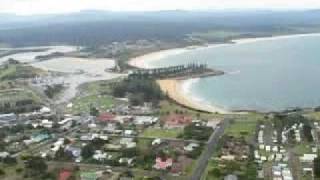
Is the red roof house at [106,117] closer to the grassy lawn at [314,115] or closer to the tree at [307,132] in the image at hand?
the tree at [307,132]

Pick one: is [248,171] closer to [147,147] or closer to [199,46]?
[147,147]

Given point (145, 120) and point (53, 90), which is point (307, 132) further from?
point (53, 90)

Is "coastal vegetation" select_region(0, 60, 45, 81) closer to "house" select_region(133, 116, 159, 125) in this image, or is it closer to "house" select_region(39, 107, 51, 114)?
"house" select_region(39, 107, 51, 114)

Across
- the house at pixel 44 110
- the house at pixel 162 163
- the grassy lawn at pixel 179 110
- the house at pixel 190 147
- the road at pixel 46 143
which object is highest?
the grassy lawn at pixel 179 110

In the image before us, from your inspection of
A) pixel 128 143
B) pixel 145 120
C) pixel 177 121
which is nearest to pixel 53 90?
A: pixel 145 120

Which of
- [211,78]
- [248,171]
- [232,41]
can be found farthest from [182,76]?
[232,41]

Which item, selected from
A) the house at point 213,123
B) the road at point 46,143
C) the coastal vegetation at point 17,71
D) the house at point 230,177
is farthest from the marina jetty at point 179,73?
the house at point 230,177

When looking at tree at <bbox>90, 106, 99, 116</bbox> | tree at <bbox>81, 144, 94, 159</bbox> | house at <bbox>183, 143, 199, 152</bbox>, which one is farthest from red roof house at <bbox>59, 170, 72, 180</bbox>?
tree at <bbox>90, 106, 99, 116</bbox>
